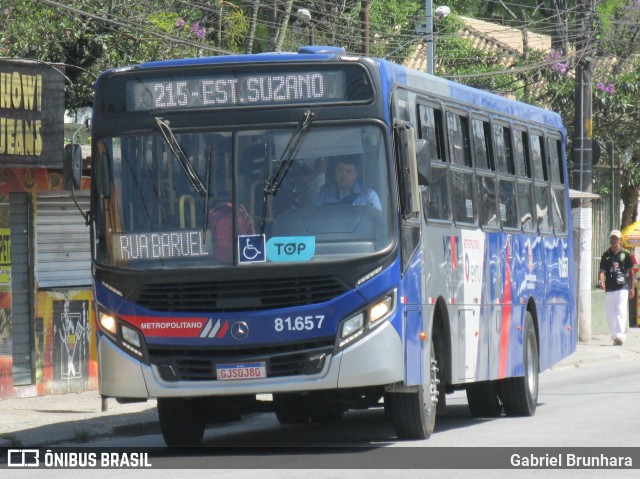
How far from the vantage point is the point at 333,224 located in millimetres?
10680

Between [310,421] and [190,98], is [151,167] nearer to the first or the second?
[190,98]

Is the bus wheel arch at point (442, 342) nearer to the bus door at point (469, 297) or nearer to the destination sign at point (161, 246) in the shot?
the bus door at point (469, 297)

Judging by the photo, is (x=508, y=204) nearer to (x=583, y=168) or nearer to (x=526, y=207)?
(x=526, y=207)

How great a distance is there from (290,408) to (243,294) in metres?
1.83

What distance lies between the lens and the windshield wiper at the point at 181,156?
10.9m

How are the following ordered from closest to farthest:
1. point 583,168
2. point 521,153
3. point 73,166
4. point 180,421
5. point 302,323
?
point 302,323 → point 73,166 → point 180,421 → point 521,153 → point 583,168

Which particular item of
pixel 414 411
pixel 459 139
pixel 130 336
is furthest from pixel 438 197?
pixel 130 336

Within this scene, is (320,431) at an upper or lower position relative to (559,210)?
lower

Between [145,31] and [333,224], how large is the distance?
37.5 ft

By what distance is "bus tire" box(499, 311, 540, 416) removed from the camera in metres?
14.6

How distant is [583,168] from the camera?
25.5 meters

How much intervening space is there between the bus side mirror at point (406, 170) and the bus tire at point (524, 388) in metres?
4.18

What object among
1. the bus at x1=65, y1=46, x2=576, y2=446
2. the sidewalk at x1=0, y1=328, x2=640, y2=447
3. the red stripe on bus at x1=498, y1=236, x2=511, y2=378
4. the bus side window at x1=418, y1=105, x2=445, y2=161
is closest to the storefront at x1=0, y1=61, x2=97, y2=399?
the sidewalk at x1=0, y1=328, x2=640, y2=447

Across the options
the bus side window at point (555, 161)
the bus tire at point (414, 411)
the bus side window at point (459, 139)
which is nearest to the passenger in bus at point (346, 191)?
the bus tire at point (414, 411)
